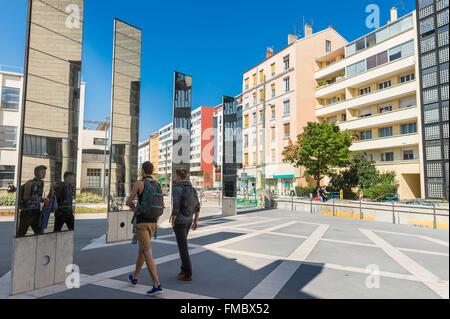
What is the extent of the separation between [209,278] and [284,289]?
130 centimetres

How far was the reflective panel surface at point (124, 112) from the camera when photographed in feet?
30.8

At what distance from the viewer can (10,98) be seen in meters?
35.1

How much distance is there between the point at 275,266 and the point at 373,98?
31742 mm

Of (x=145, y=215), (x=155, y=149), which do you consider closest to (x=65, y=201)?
(x=145, y=215)

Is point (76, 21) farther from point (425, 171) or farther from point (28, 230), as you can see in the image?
point (425, 171)

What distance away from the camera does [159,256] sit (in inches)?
275

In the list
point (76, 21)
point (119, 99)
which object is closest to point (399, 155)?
point (119, 99)

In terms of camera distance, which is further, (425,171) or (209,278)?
(425,171)

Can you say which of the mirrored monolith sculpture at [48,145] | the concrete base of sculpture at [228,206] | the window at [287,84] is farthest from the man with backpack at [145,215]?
the window at [287,84]

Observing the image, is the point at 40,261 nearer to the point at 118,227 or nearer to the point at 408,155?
the point at 118,227

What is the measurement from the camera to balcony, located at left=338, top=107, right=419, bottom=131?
29.5m

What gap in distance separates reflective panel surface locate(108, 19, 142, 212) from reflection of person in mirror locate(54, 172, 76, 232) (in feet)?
11.0

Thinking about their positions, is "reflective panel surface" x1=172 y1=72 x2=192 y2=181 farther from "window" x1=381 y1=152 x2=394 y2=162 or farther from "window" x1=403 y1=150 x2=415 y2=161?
"window" x1=381 y1=152 x2=394 y2=162

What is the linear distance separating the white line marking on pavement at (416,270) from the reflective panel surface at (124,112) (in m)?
7.10
